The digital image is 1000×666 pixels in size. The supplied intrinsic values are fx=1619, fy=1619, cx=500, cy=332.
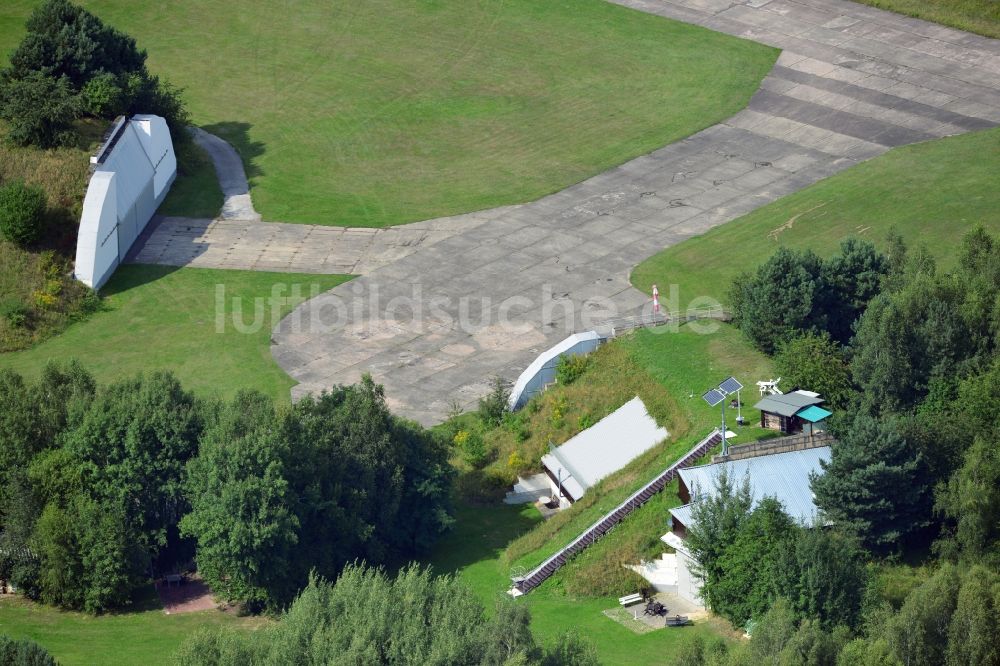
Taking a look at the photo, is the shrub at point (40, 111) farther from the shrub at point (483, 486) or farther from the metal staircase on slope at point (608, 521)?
the metal staircase on slope at point (608, 521)

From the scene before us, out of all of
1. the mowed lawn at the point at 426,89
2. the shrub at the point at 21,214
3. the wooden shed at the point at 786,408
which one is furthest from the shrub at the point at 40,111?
the wooden shed at the point at 786,408

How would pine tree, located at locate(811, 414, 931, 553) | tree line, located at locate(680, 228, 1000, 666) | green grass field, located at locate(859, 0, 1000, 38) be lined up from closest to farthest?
tree line, located at locate(680, 228, 1000, 666) → pine tree, located at locate(811, 414, 931, 553) → green grass field, located at locate(859, 0, 1000, 38)

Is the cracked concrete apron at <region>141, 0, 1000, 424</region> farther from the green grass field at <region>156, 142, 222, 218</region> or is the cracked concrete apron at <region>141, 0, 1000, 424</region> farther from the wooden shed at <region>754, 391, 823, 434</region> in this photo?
the wooden shed at <region>754, 391, 823, 434</region>

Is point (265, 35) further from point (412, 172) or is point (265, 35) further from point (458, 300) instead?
point (458, 300)

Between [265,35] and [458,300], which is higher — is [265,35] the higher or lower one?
the higher one

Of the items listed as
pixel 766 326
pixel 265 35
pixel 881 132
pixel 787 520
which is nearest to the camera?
pixel 787 520

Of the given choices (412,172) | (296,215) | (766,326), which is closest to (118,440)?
(766,326)

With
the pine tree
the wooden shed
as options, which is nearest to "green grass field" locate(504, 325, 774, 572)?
the wooden shed

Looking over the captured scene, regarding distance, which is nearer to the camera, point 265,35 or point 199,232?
point 199,232
